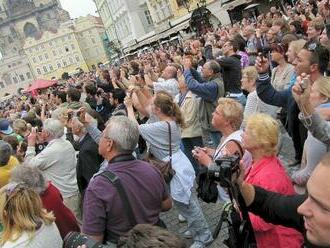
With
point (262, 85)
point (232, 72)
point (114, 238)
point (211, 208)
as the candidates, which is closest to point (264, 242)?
point (114, 238)

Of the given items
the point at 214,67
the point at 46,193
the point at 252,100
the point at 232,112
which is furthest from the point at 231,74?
the point at 46,193

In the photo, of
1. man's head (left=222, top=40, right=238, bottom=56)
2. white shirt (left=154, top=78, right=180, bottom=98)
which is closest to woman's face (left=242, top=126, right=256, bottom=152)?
white shirt (left=154, top=78, right=180, bottom=98)

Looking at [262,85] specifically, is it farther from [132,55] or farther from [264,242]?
[132,55]

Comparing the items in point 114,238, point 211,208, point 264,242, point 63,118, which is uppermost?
point 63,118

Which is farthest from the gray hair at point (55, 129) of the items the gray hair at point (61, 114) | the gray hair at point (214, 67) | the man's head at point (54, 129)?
the gray hair at point (214, 67)

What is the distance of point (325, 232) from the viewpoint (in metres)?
1.63

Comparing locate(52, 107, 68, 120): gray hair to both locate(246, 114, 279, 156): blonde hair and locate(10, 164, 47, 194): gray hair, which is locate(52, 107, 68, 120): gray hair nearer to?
locate(10, 164, 47, 194): gray hair

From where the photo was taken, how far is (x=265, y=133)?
10.3ft

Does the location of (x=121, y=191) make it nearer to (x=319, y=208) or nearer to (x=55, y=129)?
(x=319, y=208)

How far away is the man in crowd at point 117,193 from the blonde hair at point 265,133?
30.6 inches

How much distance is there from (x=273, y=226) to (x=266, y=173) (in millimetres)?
352

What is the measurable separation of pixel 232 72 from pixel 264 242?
446 cm

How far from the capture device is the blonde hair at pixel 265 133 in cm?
311

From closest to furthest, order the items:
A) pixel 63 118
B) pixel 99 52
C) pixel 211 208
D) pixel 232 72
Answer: pixel 63 118 < pixel 211 208 < pixel 232 72 < pixel 99 52
